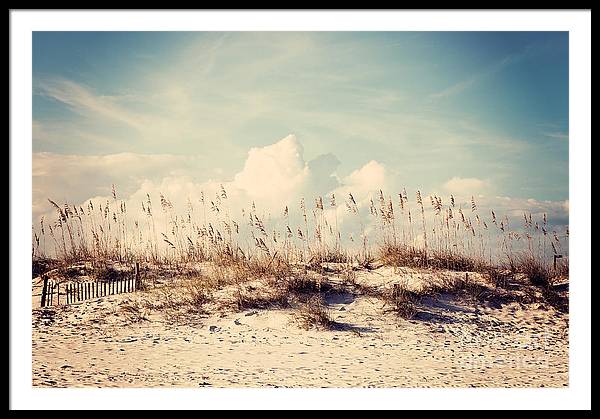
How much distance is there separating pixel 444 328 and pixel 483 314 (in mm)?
535

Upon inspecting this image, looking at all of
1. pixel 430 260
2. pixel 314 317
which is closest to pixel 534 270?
pixel 430 260

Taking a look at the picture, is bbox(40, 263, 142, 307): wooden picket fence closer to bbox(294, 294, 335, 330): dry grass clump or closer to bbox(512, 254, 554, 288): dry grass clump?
bbox(294, 294, 335, 330): dry grass clump

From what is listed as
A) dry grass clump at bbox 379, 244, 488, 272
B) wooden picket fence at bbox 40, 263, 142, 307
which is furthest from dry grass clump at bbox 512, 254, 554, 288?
wooden picket fence at bbox 40, 263, 142, 307

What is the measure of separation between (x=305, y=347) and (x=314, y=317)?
1.39 feet

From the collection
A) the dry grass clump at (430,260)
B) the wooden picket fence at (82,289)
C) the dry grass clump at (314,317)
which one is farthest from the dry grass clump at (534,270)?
the wooden picket fence at (82,289)

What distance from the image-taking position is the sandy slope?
16.5 ft

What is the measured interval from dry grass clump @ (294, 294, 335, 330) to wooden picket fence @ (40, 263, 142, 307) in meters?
1.78

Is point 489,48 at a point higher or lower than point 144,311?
higher

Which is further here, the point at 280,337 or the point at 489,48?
the point at 489,48

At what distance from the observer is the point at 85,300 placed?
664 cm
